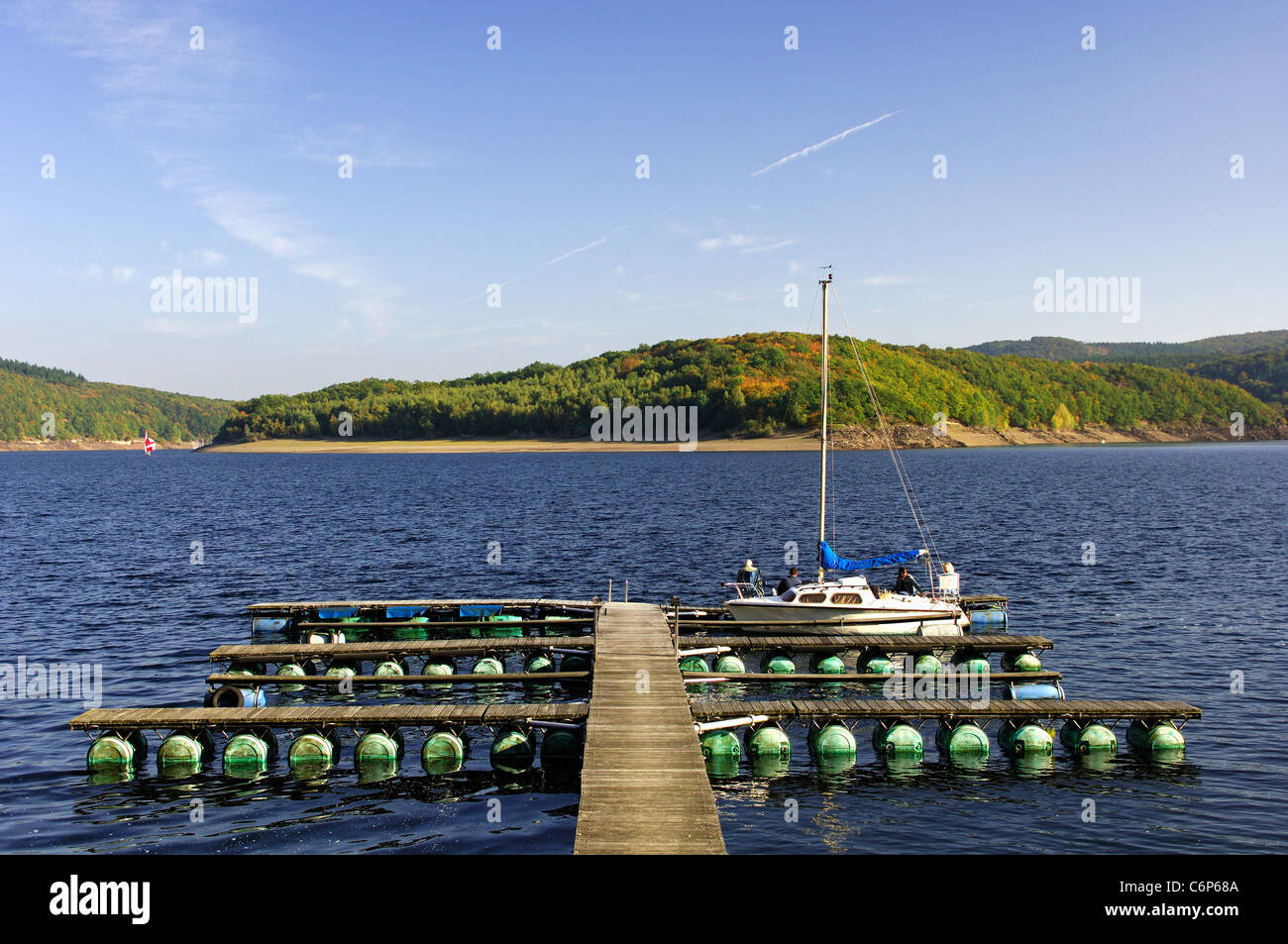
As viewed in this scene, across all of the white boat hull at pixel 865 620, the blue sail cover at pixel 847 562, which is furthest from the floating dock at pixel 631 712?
the blue sail cover at pixel 847 562

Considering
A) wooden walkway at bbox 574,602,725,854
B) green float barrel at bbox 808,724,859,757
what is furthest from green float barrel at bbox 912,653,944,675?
wooden walkway at bbox 574,602,725,854

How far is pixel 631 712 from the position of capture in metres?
26.3

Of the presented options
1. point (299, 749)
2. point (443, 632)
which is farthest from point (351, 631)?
point (299, 749)

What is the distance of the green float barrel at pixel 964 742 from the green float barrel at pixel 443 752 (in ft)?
45.5

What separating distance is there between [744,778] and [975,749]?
6883 millimetres

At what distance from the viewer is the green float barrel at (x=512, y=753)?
26359mm

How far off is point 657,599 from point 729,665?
605 inches

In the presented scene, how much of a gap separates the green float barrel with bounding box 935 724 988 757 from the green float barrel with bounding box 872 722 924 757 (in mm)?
736

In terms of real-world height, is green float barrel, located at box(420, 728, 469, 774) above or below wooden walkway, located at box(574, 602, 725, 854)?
below

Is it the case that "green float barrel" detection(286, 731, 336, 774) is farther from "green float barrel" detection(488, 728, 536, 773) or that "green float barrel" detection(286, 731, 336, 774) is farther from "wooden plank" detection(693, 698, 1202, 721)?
"wooden plank" detection(693, 698, 1202, 721)

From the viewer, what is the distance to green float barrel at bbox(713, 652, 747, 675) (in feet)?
115

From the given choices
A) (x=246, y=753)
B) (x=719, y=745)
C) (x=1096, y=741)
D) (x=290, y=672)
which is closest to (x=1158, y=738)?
(x=1096, y=741)

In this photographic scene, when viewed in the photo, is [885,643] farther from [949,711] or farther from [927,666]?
[949,711]

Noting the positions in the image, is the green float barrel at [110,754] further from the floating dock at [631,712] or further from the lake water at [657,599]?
the lake water at [657,599]
